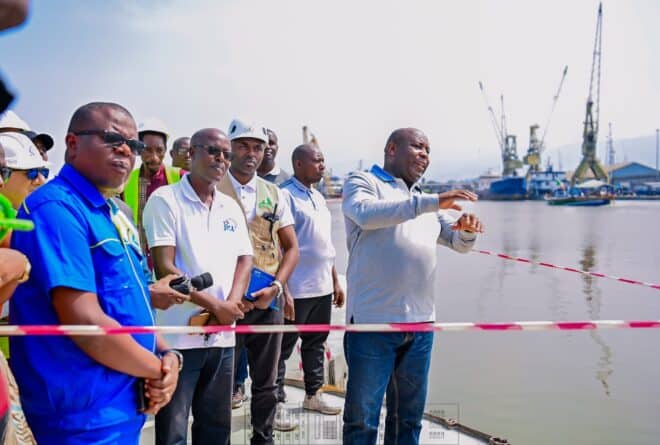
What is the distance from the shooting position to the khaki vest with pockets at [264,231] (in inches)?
145

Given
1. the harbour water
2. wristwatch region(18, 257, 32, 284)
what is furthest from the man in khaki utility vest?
the harbour water

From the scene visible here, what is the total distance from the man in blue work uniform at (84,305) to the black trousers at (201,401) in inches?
28.2

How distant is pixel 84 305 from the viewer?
71.7 inches

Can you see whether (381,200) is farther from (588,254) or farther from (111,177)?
(588,254)

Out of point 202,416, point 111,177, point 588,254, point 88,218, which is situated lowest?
point 588,254

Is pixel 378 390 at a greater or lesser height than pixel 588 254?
greater

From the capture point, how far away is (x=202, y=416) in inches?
115

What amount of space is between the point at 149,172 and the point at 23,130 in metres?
0.81

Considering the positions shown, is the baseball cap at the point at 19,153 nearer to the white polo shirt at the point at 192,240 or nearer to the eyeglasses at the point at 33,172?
the eyeglasses at the point at 33,172

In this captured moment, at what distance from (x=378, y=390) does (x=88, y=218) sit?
1851mm

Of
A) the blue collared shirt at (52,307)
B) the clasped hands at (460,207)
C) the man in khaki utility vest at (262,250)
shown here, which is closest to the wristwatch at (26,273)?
the blue collared shirt at (52,307)

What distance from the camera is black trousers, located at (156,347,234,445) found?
276 cm

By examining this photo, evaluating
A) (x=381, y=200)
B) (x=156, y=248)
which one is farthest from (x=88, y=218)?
(x=381, y=200)

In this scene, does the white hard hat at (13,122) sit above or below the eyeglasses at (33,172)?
above
